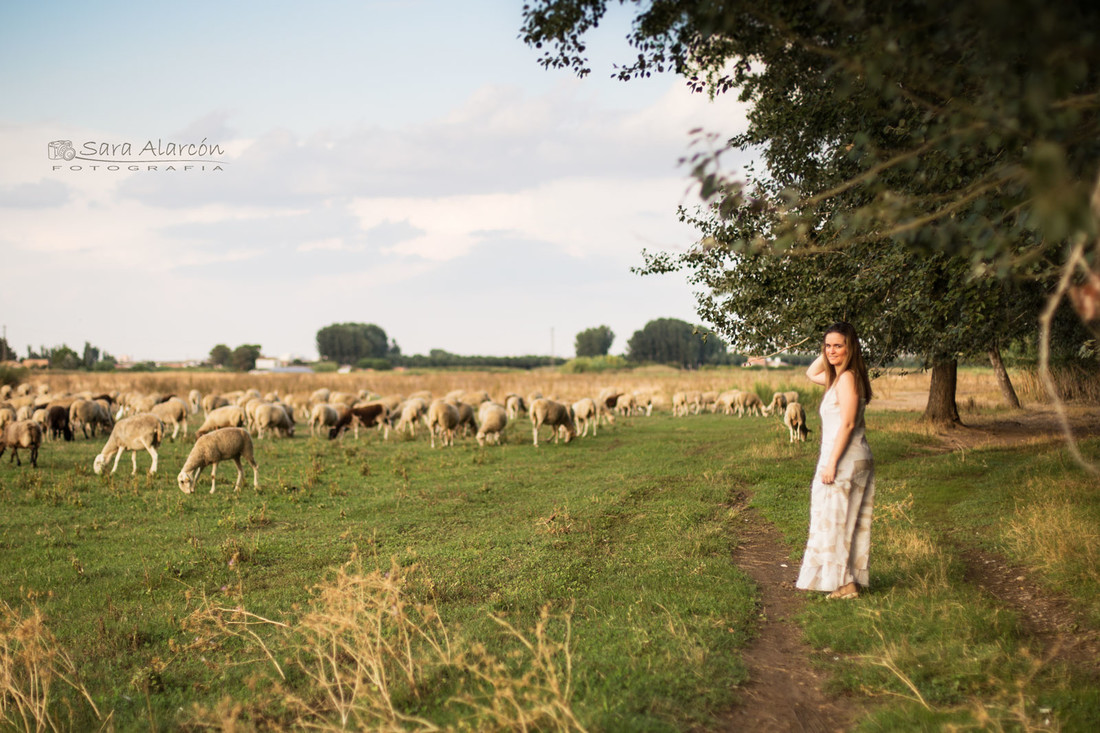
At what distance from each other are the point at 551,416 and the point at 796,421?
801 centimetres

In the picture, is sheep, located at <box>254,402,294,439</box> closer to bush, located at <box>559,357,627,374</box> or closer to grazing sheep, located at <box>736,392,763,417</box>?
grazing sheep, located at <box>736,392,763,417</box>

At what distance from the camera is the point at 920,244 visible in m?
5.04

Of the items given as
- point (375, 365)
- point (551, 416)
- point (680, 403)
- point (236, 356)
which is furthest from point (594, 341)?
point (551, 416)

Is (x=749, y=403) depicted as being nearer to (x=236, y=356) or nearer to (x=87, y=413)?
(x=87, y=413)

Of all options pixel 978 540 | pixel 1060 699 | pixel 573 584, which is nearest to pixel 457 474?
pixel 573 584

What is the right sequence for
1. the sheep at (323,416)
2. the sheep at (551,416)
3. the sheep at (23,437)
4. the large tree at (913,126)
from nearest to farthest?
1. the large tree at (913,126)
2. the sheep at (23,437)
3. the sheep at (551,416)
4. the sheep at (323,416)

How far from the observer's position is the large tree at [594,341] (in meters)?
156

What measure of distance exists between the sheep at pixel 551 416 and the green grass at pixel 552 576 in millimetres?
6032

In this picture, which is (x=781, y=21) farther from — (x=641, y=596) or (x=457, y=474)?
(x=457, y=474)

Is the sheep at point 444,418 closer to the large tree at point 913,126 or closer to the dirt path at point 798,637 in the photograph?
the large tree at point 913,126

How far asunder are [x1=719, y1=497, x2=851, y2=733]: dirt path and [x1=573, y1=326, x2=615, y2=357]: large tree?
14664cm

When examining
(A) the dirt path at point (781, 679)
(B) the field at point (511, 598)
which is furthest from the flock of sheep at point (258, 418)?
(A) the dirt path at point (781, 679)

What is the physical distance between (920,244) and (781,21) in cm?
176

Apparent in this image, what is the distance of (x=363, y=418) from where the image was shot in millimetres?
29266
